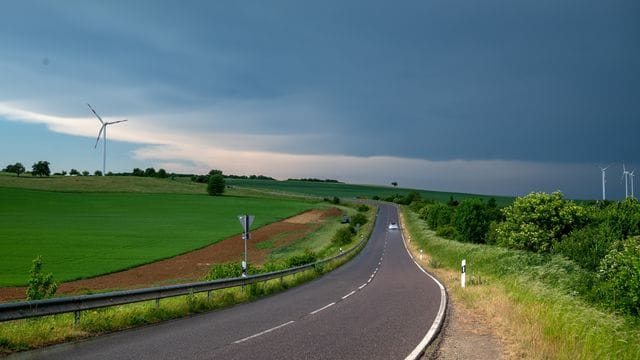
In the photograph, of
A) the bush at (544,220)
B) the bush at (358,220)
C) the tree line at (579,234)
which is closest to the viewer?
the tree line at (579,234)

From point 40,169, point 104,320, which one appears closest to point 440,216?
point 104,320

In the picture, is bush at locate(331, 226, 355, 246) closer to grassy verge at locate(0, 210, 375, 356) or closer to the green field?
the green field

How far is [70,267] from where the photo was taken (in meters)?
44.7

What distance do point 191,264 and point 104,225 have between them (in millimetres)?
36206

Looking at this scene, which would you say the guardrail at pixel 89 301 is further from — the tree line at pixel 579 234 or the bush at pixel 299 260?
the bush at pixel 299 260

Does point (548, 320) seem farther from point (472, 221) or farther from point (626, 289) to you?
point (472, 221)

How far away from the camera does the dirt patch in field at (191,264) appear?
36.8m

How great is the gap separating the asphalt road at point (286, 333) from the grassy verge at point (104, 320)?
485mm

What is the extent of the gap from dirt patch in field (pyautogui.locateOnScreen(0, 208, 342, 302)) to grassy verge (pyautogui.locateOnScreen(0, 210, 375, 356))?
16692mm

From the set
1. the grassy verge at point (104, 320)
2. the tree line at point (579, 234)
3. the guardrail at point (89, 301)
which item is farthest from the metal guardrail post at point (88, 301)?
the tree line at point (579, 234)

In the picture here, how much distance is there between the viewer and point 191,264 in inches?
1962

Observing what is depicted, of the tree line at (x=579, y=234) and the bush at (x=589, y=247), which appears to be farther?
the bush at (x=589, y=247)

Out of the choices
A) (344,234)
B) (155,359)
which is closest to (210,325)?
(155,359)

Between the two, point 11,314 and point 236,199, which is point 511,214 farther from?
point 236,199
